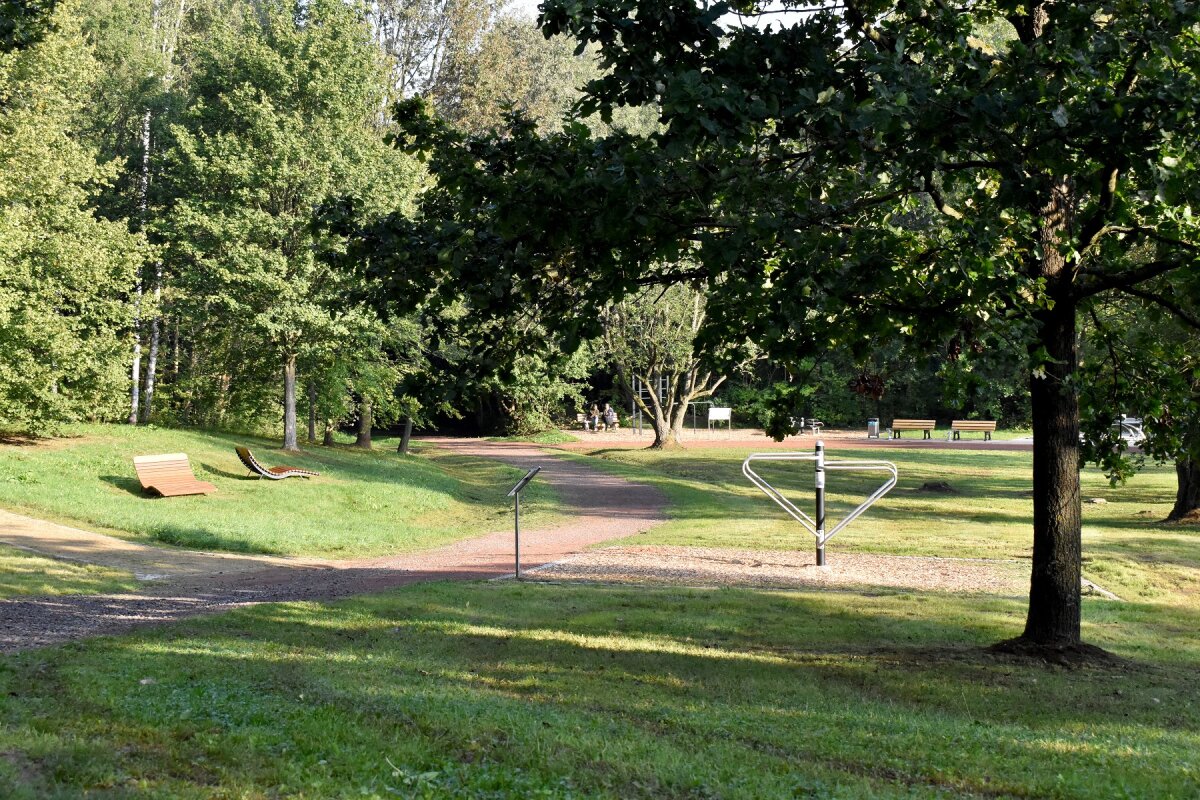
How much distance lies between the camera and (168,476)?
19.9 m

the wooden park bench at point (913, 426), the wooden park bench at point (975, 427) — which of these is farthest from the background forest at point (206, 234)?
the wooden park bench at point (975, 427)

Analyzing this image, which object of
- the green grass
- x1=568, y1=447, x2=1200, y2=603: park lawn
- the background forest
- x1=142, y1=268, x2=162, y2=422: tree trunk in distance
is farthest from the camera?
x1=142, y1=268, x2=162, y2=422: tree trunk in distance

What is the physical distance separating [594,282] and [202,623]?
4.44 metres

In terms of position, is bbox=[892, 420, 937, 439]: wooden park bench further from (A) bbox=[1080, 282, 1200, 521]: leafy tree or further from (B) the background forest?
(A) bbox=[1080, 282, 1200, 521]: leafy tree

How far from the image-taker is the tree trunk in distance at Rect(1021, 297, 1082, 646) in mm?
9062

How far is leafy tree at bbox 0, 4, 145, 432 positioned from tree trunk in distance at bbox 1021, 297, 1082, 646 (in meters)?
18.6

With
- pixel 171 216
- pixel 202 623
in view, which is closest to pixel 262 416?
pixel 171 216

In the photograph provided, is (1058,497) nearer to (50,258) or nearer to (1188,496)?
(1188,496)

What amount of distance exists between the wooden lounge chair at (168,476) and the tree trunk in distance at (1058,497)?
1550 centimetres

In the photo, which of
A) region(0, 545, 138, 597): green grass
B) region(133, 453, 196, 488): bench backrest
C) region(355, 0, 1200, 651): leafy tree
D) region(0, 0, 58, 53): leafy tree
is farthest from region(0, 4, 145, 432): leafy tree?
region(355, 0, 1200, 651): leafy tree

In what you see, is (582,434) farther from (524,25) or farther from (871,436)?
(524,25)

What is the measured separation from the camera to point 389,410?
3341cm

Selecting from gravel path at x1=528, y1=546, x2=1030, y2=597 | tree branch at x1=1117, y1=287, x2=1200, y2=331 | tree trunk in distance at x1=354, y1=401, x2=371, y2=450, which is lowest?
→ gravel path at x1=528, y1=546, x2=1030, y2=597

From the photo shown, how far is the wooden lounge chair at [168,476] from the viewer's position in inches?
768
